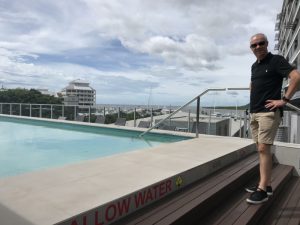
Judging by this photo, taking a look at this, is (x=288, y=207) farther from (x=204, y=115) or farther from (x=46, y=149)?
(x=46, y=149)

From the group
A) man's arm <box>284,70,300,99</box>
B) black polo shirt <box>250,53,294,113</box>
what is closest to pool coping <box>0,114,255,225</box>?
black polo shirt <box>250,53,294,113</box>

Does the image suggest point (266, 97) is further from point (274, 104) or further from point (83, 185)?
point (83, 185)

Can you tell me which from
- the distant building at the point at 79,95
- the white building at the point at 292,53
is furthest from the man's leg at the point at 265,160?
the distant building at the point at 79,95

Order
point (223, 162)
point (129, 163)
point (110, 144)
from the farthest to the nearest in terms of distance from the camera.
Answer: point (110, 144) < point (223, 162) < point (129, 163)

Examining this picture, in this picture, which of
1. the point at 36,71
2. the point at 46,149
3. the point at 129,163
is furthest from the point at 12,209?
the point at 36,71

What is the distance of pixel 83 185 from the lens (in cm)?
Answer: 238

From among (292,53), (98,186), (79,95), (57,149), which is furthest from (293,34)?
(98,186)

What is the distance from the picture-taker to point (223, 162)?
149 inches

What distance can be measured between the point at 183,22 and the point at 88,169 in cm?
1120

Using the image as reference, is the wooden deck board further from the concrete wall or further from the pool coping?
the concrete wall

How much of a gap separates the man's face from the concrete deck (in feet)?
4.14

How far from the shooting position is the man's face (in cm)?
262

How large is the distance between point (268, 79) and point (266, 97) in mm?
157

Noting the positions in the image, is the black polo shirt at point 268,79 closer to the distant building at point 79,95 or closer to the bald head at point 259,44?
the bald head at point 259,44
